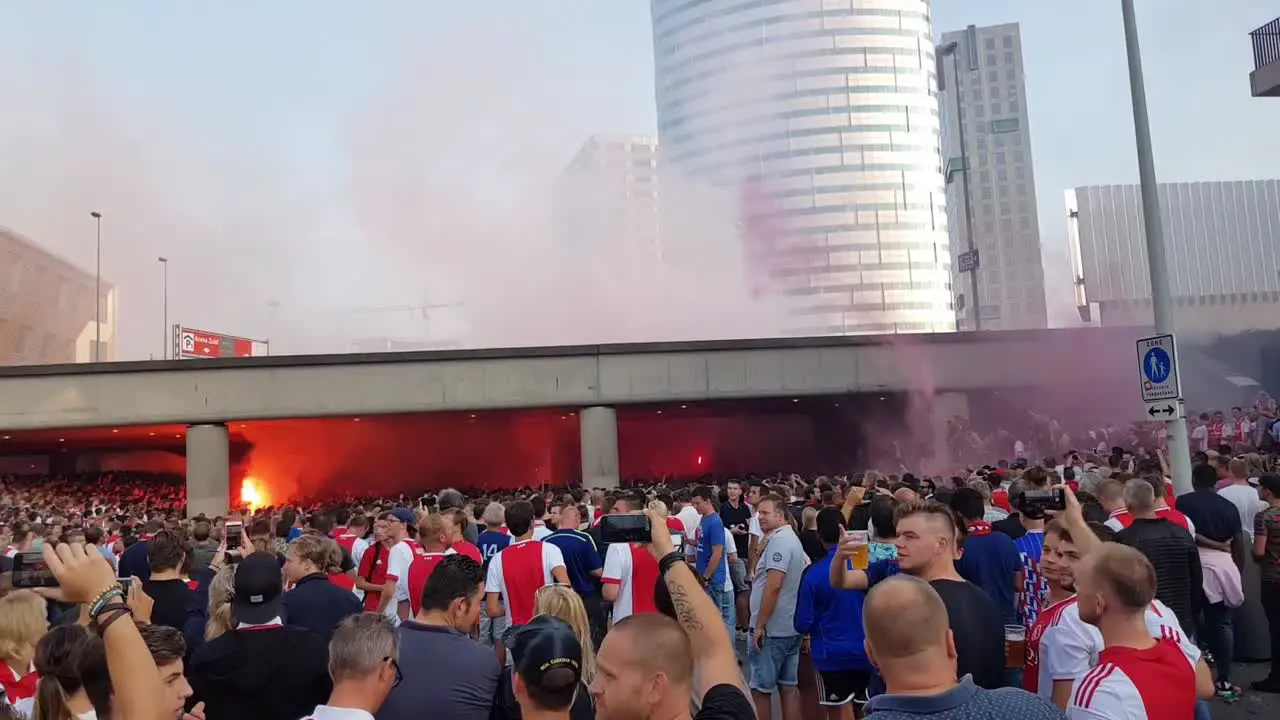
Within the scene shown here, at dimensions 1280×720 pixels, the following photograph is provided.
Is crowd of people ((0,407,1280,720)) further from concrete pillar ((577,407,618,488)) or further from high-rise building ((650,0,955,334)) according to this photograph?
high-rise building ((650,0,955,334))

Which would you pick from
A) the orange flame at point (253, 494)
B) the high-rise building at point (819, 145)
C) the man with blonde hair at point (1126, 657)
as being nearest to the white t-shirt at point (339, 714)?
the man with blonde hair at point (1126, 657)

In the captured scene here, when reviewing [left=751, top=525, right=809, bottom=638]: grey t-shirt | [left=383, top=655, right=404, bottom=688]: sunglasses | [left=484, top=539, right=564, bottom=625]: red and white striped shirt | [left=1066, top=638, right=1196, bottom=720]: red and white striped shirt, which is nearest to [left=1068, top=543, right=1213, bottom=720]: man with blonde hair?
[left=1066, top=638, right=1196, bottom=720]: red and white striped shirt

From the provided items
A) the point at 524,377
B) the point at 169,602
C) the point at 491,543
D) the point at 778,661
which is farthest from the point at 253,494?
the point at 778,661

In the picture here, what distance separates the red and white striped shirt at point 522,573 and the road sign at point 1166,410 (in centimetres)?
621

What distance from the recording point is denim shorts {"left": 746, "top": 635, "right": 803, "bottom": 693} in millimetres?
6371

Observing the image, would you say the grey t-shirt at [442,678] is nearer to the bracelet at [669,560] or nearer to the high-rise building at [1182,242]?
the bracelet at [669,560]

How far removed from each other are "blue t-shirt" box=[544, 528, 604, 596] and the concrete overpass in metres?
17.2

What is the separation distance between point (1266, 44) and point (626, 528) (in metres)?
21.3

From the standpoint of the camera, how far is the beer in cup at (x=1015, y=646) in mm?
5902

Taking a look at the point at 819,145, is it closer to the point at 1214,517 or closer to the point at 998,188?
the point at 998,188

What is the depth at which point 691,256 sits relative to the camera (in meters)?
46.6

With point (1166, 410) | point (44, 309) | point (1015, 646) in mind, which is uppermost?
point (44, 309)

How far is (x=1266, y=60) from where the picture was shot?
18.4 m

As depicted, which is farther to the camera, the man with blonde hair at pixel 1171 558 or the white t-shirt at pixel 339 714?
the man with blonde hair at pixel 1171 558
